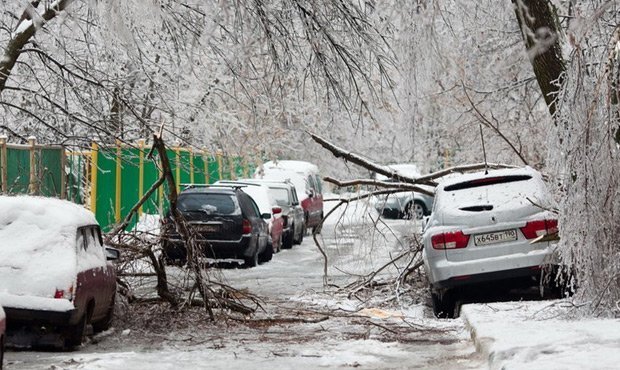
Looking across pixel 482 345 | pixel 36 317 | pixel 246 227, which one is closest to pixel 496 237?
pixel 482 345

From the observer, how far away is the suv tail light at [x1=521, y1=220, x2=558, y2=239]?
13406mm

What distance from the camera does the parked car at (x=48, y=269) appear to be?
1073 centimetres

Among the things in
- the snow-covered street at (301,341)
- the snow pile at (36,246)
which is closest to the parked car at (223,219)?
the snow-covered street at (301,341)

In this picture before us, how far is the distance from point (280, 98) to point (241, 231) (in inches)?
434

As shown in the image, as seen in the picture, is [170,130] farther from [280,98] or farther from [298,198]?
[298,198]

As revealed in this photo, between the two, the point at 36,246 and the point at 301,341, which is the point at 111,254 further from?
the point at 301,341

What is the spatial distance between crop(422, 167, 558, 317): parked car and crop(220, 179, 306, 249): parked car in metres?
15.6

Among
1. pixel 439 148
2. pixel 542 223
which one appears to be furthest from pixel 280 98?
pixel 439 148

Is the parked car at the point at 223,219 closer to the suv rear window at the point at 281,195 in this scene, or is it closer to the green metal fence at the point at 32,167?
the green metal fence at the point at 32,167

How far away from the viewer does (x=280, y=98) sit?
1211 centimetres

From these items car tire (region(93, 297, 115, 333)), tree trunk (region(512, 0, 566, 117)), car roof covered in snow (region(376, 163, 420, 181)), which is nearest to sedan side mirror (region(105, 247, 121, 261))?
car tire (region(93, 297, 115, 333))

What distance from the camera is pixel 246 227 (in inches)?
906

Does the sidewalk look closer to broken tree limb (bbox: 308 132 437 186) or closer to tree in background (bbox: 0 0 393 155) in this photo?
tree in background (bbox: 0 0 393 155)

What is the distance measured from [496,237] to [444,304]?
50.5 inches
